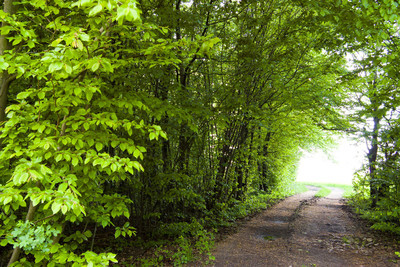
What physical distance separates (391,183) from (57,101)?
25.9ft

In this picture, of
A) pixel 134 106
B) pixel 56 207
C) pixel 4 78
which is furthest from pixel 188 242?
pixel 4 78

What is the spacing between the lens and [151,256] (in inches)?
201

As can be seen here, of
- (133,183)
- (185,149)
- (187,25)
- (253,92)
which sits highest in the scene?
(187,25)

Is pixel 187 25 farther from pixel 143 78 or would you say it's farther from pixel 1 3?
pixel 1 3

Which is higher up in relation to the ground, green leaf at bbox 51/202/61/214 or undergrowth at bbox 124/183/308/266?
green leaf at bbox 51/202/61/214

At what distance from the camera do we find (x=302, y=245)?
245 inches

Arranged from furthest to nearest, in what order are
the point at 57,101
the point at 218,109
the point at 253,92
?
the point at 253,92
the point at 218,109
the point at 57,101

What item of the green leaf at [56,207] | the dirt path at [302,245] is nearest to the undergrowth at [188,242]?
the dirt path at [302,245]

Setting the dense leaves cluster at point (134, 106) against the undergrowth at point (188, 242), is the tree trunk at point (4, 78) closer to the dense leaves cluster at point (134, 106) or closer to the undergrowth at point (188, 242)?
the dense leaves cluster at point (134, 106)

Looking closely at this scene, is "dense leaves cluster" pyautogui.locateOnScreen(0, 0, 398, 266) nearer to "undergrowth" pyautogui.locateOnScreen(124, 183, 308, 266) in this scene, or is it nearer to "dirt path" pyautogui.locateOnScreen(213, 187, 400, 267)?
"undergrowth" pyautogui.locateOnScreen(124, 183, 308, 266)

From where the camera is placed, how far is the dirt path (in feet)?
17.0

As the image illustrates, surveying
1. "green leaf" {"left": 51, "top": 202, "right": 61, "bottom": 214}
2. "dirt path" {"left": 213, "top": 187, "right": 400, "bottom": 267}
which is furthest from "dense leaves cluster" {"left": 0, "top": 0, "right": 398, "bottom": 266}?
"dirt path" {"left": 213, "top": 187, "right": 400, "bottom": 267}

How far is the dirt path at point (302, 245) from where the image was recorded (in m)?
5.18

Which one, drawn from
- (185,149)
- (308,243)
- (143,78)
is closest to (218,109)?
(185,149)
